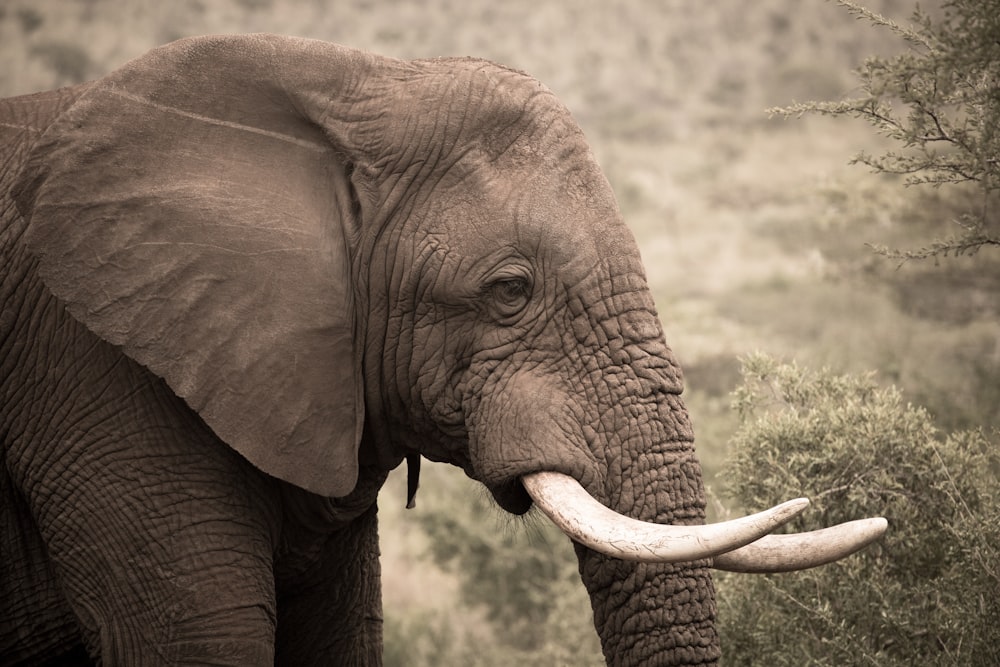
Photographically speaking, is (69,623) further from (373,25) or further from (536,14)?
(536,14)

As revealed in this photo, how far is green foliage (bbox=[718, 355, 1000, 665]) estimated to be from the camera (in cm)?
548

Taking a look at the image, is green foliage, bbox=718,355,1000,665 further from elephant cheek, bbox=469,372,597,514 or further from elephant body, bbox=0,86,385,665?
elephant body, bbox=0,86,385,665

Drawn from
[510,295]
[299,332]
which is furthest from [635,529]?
[299,332]

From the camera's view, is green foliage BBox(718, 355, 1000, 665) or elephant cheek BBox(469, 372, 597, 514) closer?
elephant cheek BBox(469, 372, 597, 514)

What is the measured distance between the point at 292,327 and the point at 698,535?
1406 mm

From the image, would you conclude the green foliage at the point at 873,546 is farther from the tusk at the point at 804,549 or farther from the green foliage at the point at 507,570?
the green foliage at the point at 507,570

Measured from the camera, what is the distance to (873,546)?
19.9 ft

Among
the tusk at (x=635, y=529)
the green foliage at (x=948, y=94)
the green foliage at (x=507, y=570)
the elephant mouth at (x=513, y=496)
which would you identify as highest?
the green foliage at (x=948, y=94)

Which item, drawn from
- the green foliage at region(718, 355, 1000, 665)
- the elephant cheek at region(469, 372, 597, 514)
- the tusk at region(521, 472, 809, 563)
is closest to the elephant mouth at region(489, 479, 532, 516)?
the elephant cheek at region(469, 372, 597, 514)

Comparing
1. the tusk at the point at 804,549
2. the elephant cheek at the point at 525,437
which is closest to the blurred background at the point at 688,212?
the elephant cheek at the point at 525,437

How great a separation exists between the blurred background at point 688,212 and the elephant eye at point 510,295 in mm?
724

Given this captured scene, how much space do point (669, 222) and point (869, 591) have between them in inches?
781

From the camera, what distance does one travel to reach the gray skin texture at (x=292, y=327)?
4.11 metres

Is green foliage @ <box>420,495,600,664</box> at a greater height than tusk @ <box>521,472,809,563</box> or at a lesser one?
lesser
